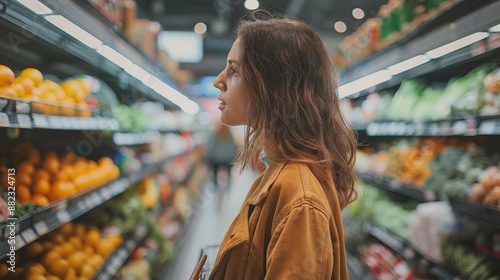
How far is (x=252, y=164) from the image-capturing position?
5.00 feet

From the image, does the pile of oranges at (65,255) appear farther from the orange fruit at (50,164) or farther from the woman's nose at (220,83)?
the woman's nose at (220,83)

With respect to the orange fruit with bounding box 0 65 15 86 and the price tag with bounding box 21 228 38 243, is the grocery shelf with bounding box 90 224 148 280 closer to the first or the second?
the price tag with bounding box 21 228 38 243

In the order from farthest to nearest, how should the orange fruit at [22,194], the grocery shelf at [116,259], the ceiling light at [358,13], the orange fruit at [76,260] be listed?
the ceiling light at [358,13] → the grocery shelf at [116,259] → the orange fruit at [76,260] → the orange fruit at [22,194]

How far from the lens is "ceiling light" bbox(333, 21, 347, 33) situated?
21.4 feet

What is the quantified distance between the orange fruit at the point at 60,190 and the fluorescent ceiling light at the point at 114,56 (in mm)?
683

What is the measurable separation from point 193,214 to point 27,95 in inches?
200

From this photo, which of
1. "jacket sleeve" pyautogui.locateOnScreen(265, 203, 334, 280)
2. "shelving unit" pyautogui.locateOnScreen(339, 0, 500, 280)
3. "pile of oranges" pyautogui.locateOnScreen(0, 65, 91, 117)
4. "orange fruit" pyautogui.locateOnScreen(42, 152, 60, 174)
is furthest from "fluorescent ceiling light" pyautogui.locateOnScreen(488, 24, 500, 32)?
"orange fruit" pyautogui.locateOnScreen(42, 152, 60, 174)

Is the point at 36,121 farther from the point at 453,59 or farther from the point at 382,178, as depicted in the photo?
the point at 382,178

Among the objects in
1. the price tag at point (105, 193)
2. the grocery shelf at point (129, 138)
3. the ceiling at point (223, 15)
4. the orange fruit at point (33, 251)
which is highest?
the ceiling at point (223, 15)

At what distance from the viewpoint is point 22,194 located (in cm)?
179

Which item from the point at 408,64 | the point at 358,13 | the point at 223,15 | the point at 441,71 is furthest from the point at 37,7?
the point at 223,15

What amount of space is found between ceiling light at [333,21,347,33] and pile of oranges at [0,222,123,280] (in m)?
4.89

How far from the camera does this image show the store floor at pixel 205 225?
4.38 metres

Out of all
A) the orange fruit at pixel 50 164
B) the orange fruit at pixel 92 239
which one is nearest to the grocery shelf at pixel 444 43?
the orange fruit at pixel 50 164
